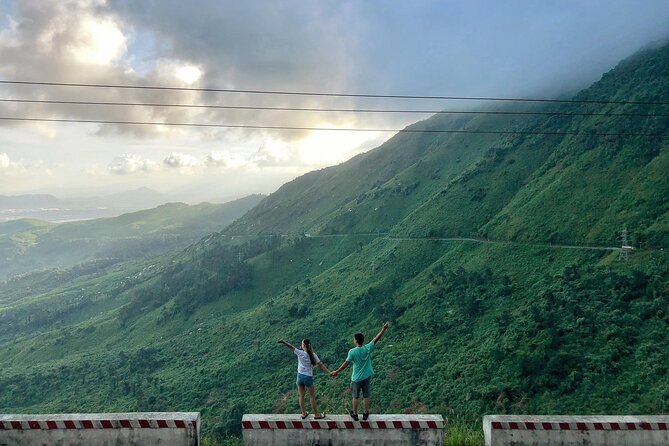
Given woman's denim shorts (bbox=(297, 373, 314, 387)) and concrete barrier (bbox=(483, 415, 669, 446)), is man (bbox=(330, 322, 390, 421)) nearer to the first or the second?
woman's denim shorts (bbox=(297, 373, 314, 387))

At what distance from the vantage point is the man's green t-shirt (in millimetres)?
13258

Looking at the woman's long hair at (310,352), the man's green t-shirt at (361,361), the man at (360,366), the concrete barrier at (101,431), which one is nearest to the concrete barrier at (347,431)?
the man at (360,366)

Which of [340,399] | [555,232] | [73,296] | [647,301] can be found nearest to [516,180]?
[555,232]

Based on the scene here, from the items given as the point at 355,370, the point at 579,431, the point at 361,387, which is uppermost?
the point at 355,370

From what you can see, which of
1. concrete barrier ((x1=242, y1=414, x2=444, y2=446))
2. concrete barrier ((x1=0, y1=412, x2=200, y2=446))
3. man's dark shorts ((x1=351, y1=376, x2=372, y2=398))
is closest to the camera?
concrete barrier ((x1=242, y1=414, x2=444, y2=446))

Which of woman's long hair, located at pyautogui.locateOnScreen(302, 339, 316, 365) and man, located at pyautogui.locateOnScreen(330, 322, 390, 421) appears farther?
woman's long hair, located at pyautogui.locateOnScreen(302, 339, 316, 365)

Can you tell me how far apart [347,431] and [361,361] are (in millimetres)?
1887

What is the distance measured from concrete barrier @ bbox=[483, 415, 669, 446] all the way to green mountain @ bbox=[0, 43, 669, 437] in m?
21.8

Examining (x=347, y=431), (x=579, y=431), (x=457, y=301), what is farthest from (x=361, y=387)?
(x=457, y=301)

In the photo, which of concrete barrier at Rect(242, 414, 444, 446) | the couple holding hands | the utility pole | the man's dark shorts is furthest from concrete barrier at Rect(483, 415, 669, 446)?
the utility pole

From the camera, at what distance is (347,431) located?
12828 mm

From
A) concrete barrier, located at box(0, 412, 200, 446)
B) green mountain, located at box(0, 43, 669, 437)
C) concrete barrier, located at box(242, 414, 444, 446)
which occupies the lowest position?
green mountain, located at box(0, 43, 669, 437)

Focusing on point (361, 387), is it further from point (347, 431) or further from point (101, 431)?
A: point (101, 431)

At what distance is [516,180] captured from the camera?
259 feet
